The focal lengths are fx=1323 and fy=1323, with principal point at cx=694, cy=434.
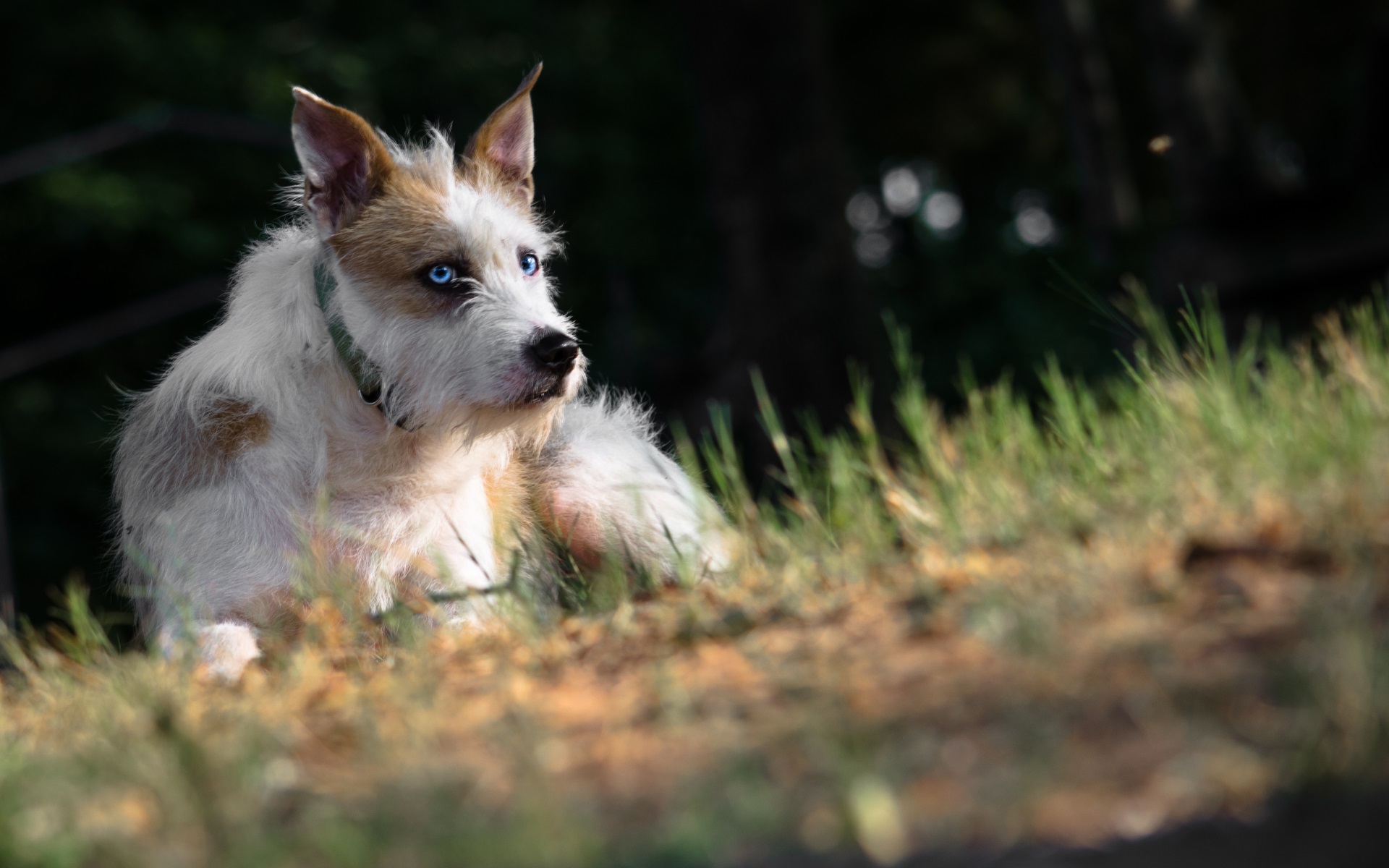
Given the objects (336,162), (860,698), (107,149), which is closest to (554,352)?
(336,162)

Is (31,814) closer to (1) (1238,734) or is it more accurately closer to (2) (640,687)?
(2) (640,687)

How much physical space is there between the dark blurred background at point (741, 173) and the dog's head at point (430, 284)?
130 centimetres

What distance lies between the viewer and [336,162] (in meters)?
4.74

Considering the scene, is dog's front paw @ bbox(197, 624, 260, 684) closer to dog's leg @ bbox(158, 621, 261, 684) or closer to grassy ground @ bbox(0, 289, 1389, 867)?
dog's leg @ bbox(158, 621, 261, 684)

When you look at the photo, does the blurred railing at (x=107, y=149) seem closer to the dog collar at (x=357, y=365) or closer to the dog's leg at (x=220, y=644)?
the dog's leg at (x=220, y=644)

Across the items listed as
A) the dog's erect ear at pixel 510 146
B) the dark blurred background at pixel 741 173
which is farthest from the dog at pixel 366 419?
the dark blurred background at pixel 741 173

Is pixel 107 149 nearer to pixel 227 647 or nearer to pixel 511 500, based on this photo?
pixel 511 500

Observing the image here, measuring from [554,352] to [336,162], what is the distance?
3.54 ft

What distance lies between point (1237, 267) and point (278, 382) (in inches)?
307

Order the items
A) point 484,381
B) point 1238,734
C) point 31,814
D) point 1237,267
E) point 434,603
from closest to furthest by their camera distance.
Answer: point 1238,734 → point 31,814 → point 434,603 → point 484,381 → point 1237,267

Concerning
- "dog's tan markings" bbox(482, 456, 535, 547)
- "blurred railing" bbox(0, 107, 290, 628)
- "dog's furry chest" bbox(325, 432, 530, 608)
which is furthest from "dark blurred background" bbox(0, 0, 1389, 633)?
"dog's tan markings" bbox(482, 456, 535, 547)

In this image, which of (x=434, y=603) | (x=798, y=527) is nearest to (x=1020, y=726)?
(x=798, y=527)

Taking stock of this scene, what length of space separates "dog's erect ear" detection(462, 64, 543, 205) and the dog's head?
14 cm

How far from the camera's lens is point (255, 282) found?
4863mm
